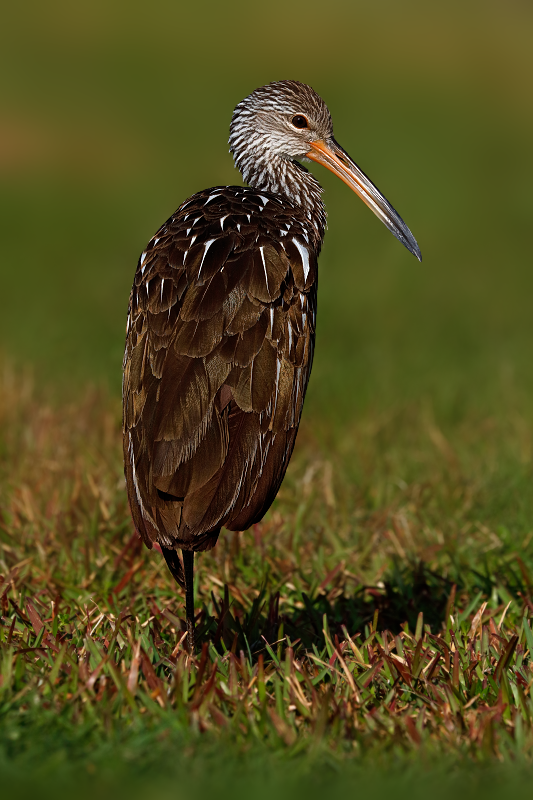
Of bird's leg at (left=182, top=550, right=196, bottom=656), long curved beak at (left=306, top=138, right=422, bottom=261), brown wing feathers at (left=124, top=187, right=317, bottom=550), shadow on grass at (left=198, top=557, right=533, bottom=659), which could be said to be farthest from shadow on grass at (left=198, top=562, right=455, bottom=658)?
long curved beak at (left=306, top=138, right=422, bottom=261)

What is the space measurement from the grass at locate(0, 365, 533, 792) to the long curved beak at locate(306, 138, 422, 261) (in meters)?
1.48

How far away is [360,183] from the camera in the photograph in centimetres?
445

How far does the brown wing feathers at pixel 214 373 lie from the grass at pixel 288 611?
1.64ft

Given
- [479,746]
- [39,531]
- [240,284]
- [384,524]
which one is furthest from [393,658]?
[39,531]

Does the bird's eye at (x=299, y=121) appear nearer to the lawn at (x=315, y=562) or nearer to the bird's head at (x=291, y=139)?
the bird's head at (x=291, y=139)

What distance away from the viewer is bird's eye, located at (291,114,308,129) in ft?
14.7

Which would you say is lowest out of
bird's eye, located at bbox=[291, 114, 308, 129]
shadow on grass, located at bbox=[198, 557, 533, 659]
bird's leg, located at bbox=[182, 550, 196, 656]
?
shadow on grass, located at bbox=[198, 557, 533, 659]

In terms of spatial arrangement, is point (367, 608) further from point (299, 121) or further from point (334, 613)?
point (299, 121)

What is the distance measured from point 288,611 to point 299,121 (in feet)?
7.02

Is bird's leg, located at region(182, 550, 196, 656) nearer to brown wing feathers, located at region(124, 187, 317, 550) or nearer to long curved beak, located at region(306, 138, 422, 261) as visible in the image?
brown wing feathers, located at region(124, 187, 317, 550)

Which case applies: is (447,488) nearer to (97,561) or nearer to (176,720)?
(97,561)

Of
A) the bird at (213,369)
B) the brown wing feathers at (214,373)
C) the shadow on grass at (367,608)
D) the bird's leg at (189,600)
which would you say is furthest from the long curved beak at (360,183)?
the bird's leg at (189,600)

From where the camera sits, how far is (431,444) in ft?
21.0

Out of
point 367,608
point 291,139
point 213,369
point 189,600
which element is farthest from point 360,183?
point 189,600
